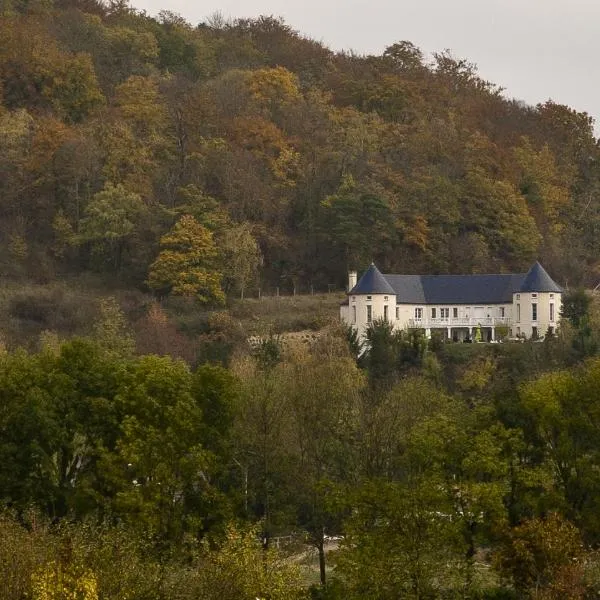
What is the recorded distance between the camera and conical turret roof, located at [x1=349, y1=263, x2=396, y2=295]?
87.1m

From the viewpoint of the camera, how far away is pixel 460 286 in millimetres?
90250

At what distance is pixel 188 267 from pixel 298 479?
38.0 meters

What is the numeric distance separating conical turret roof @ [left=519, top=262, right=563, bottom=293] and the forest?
1.29 meters

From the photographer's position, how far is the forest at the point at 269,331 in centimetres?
4469

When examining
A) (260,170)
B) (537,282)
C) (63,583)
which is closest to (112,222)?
(260,170)

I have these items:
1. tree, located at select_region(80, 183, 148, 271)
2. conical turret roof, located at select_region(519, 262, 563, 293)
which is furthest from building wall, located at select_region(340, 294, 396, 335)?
tree, located at select_region(80, 183, 148, 271)

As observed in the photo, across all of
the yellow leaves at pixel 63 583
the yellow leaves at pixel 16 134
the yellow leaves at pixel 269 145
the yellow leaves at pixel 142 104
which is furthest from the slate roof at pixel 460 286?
the yellow leaves at pixel 63 583

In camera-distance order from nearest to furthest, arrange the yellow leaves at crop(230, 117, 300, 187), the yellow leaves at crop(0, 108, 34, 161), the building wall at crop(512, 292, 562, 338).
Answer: the building wall at crop(512, 292, 562, 338) < the yellow leaves at crop(0, 108, 34, 161) < the yellow leaves at crop(230, 117, 300, 187)

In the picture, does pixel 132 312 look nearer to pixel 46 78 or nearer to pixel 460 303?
pixel 460 303

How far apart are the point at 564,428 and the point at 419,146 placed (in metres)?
56.2

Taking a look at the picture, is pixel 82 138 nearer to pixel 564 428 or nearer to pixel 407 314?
pixel 407 314

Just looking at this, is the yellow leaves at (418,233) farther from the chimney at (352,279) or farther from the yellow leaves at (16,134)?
the yellow leaves at (16,134)

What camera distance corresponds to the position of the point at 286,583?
40.5 metres

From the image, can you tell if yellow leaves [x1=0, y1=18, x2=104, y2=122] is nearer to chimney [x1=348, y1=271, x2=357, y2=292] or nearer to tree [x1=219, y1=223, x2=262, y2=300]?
tree [x1=219, y1=223, x2=262, y2=300]
